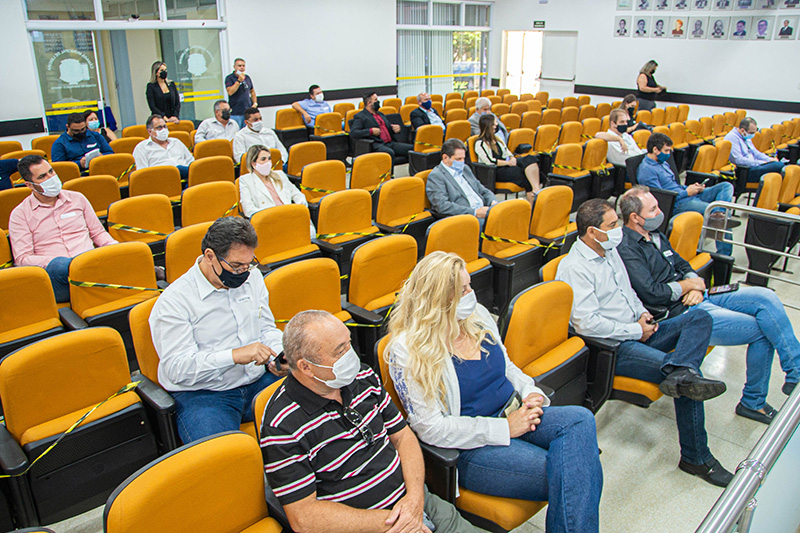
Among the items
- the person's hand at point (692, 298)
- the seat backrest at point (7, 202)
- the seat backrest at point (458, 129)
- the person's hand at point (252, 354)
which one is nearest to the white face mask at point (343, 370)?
the person's hand at point (252, 354)

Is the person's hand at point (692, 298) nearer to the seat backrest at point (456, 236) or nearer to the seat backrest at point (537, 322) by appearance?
the seat backrest at point (537, 322)

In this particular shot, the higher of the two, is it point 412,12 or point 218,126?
point 412,12

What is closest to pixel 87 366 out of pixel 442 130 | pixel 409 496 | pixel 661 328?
pixel 409 496

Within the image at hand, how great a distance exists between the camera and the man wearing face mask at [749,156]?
7105 mm

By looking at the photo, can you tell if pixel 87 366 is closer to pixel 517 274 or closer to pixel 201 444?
pixel 201 444

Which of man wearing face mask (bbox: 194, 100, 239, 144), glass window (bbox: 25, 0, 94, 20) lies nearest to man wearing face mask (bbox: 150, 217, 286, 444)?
man wearing face mask (bbox: 194, 100, 239, 144)

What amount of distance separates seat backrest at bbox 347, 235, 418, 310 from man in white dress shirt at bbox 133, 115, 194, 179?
3.51m

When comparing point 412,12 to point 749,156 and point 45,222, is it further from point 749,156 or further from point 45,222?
point 45,222

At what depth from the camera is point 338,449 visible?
186 cm

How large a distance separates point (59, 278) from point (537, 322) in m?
2.91

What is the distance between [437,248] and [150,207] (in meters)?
2.19

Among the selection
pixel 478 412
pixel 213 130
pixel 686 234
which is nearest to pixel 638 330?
pixel 478 412

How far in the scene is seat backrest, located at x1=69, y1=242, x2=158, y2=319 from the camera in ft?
10.1

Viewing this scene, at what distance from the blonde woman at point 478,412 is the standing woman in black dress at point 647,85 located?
1097 centimetres
